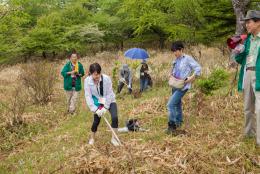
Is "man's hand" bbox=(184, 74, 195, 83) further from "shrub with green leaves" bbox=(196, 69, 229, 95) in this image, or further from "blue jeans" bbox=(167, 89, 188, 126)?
"shrub with green leaves" bbox=(196, 69, 229, 95)

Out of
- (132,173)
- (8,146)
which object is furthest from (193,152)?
(8,146)

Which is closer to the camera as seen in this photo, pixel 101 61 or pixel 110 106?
pixel 110 106

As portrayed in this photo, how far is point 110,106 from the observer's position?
5.92m

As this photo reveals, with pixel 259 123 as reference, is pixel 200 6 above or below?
above

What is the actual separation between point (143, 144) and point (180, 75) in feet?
4.83

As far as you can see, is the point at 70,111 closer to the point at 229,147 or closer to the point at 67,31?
the point at 229,147

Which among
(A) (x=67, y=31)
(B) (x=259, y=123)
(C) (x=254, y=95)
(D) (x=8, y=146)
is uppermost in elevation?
(A) (x=67, y=31)

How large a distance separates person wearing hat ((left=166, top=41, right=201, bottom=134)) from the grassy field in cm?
38

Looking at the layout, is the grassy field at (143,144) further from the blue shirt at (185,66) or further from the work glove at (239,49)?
the work glove at (239,49)

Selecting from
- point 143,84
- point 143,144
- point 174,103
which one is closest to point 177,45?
point 174,103

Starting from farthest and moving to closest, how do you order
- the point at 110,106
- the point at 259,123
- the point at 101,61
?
the point at 101,61
the point at 110,106
the point at 259,123

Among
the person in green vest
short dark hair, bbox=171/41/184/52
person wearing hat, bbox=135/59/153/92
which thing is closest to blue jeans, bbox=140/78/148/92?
person wearing hat, bbox=135/59/153/92

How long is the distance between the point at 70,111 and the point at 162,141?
3.93m

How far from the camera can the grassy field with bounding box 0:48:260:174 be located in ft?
15.3
